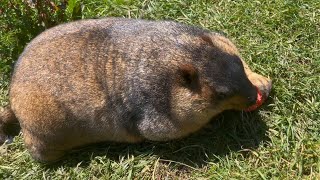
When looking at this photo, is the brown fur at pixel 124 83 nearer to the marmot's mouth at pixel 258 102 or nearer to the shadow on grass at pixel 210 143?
the marmot's mouth at pixel 258 102

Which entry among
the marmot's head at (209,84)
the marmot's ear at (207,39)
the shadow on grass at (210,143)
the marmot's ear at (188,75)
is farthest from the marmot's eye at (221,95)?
the shadow on grass at (210,143)

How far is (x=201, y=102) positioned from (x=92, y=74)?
46.8 inches

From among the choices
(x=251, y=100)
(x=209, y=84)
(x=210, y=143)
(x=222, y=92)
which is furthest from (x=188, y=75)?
(x=210, y=143)

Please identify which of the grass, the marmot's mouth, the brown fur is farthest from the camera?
the marmot's mouth

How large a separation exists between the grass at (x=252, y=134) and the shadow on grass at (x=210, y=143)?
0.04 feet

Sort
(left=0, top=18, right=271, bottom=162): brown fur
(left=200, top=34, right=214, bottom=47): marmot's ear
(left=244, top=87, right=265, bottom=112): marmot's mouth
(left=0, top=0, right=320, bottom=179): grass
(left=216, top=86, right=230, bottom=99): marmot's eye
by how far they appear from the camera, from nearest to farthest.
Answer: (left=216, top=86, right=230, bottom=99): marmot's eye
(left=0, top=18, right=271, bottom=162): brown fur
(left=200, top=34, right=214, bottom=47): marmot's ear
(left=0, top=0, right=320, bottom=179): grass
(left=244, top=87, right=265, bottom=112): marmot's mouth

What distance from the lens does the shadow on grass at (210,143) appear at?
18.1 feet

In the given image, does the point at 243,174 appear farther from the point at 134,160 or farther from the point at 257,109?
the point at 134,160

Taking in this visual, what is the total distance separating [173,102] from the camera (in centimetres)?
520

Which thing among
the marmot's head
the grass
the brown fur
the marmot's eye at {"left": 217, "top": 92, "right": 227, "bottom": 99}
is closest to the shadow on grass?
the grass

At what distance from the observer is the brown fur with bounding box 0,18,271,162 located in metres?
5.05

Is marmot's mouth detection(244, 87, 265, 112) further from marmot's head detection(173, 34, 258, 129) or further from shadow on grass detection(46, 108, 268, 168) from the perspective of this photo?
marmot's head detection(173, 34, 258, 129)

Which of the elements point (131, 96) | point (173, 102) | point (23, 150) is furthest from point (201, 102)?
point (23, 150)

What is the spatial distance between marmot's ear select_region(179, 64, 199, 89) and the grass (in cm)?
81
